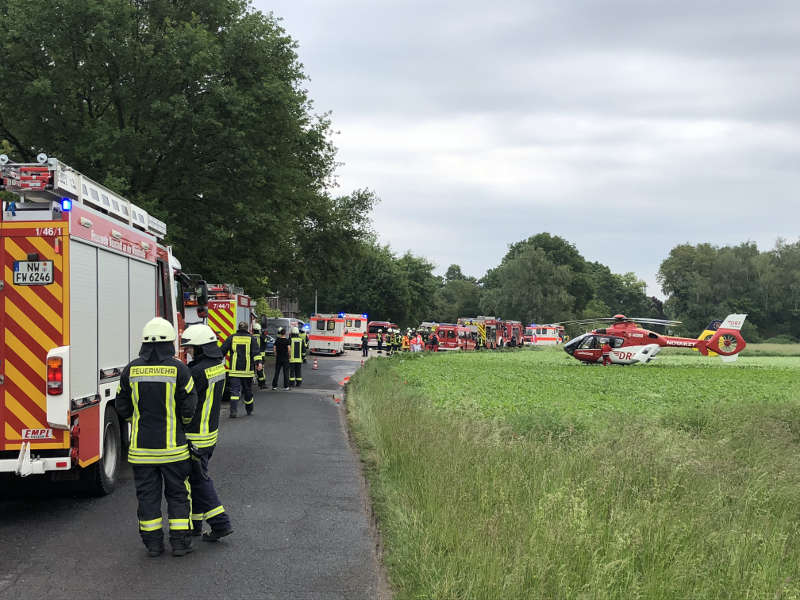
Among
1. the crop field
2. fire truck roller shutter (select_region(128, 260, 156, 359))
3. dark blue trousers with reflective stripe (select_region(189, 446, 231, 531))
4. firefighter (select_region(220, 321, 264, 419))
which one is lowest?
the crop field

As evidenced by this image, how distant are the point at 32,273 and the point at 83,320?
67cm

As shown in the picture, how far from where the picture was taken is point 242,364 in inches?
627

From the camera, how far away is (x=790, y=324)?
9812cm

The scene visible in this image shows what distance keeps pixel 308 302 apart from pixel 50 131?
69.0 metres

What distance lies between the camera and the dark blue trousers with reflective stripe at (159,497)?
6211 mm

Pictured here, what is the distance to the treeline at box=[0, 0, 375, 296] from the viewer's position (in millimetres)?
23625

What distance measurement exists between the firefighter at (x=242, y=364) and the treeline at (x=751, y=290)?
87912 millimetres

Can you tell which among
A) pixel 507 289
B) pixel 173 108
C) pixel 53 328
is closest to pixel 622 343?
pixel 173 108

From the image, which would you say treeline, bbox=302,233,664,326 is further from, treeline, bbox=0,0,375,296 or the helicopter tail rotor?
treeline, bbox=0,0,375,296

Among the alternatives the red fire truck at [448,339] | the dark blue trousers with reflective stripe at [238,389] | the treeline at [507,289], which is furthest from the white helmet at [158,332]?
the treeline at [507,289]

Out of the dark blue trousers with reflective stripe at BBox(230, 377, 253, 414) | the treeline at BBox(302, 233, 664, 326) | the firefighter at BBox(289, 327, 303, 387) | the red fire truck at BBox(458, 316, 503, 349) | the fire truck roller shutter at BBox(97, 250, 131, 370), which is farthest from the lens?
the treeline at BBox(302, 233, 664, 326)

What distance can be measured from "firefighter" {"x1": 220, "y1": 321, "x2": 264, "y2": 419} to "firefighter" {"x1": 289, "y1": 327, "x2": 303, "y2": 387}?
5498 mm

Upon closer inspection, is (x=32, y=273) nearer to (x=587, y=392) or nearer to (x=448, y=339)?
(x=587, y=392)

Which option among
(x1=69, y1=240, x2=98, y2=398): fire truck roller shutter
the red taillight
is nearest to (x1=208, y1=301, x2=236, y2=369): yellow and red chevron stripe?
(x1=69, y1=240, x2=98, y2=398): fire truck roller shutter
